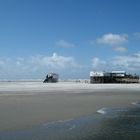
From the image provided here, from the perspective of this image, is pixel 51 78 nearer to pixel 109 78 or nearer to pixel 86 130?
pixel 109 78

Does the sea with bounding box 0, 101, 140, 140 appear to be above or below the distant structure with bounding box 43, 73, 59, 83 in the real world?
below

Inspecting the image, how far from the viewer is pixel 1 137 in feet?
52.4

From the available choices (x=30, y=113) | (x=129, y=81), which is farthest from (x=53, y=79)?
(x=30, y=113)

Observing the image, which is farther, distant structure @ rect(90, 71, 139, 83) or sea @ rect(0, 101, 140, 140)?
distant structure @ rect(90, 71, 139, 83)

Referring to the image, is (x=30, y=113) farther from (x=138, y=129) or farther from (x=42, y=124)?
(x=138, y=129)

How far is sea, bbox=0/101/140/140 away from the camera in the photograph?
16312 millimetres

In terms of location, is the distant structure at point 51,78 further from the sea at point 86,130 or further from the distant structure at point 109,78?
the sea at point 86,130

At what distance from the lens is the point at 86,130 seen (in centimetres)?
1812

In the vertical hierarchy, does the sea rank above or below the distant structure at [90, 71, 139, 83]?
below

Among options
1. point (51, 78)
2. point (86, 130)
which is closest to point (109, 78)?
point (51, 78)

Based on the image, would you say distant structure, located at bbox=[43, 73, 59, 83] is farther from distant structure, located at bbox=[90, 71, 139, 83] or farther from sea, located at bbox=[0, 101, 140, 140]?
sea, located at bbox=[0, 101, 140, 140]

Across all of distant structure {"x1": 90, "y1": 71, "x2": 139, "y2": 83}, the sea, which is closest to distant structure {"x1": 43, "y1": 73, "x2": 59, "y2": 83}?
distant structure {"x1": 90, "y1": 71, "x2": 139, "y2": 83}

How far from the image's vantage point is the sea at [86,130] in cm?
1631

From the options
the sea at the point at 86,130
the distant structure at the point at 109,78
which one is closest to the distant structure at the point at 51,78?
the distant structure at the point at 109,78
